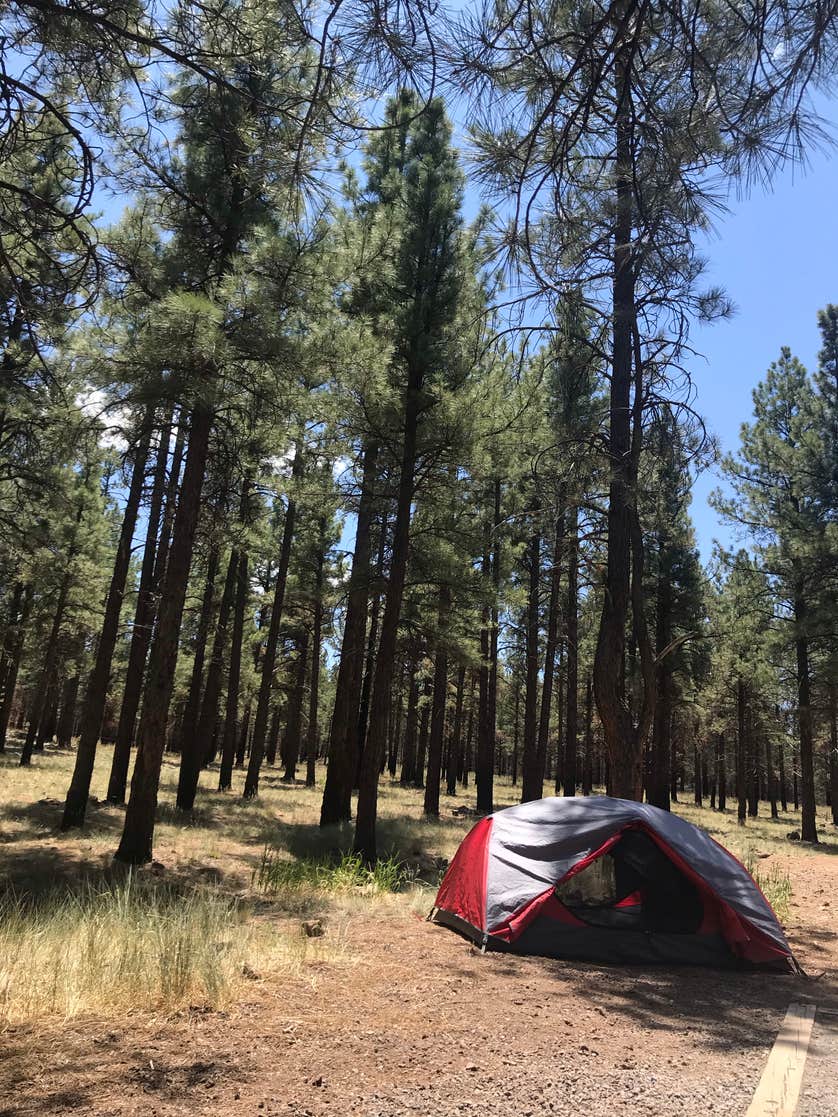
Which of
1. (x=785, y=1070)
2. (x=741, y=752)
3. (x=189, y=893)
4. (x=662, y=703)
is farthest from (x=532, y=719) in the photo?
(x=785, y=1070)

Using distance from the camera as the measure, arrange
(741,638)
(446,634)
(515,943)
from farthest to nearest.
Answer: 1. (741,638)
2. (446,634)
3. (515,943)

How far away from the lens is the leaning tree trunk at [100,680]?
12031 mm

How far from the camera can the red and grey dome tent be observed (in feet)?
21.6

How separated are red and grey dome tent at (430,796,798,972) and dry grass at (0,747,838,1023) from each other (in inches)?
60.1

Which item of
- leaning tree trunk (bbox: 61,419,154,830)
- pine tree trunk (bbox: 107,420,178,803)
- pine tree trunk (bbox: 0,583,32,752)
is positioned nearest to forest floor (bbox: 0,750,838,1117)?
leaning tree trunk (bbox: 61,419,154,830)

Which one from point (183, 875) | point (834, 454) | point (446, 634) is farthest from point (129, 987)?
point (834, 454)

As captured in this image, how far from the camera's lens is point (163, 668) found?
10070 millimetres

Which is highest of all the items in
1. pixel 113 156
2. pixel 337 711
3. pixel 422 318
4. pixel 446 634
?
pixel 422 318

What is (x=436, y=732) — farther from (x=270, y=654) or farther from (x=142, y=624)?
(x=142, y=624)

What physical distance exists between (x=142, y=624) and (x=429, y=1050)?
9.33 meters

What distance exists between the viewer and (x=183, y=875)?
Result: 31.6ft

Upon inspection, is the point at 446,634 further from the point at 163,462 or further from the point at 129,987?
the point at 129,987

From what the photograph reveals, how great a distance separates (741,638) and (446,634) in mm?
13099

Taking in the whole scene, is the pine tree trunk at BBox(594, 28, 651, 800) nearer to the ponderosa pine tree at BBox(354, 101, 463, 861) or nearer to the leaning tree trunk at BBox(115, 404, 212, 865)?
the ponderosa pine tree at BBox(354, 101, 463, 861)
